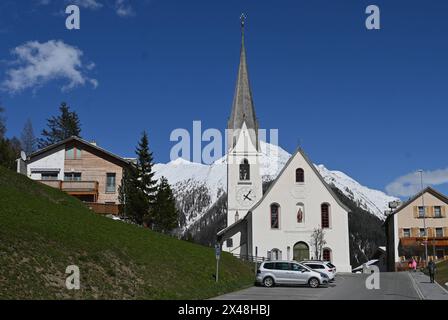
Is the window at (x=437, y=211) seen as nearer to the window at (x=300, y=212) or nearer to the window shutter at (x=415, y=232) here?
the window shutter at (x=415, y=232)

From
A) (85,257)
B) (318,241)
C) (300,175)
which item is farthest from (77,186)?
(85,257)

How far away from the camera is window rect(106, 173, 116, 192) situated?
5419 cm

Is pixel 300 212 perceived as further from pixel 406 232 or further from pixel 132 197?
pixel 132 197

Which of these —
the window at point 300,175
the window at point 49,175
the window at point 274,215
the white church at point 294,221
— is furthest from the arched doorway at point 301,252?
the window at point 49,175

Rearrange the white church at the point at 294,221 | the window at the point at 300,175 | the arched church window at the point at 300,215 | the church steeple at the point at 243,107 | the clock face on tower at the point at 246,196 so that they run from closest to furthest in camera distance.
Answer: the white church at the point at 294,221 < the arched church window at the point at 300,215 < the window at the point at 300,175 < the clock face on tower at the point at 246,196 < the church steeple at the point at 243,107

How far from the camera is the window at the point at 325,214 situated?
61619mm

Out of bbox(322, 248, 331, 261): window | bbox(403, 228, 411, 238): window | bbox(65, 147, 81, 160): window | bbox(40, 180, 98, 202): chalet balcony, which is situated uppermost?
bbox(65, 147, 81, 160): window

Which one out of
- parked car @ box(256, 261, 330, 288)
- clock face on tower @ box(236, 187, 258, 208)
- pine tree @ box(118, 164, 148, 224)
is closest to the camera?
parked car @ box(256, 261, 330, 288)

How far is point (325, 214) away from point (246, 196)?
12658mm

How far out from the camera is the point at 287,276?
108ft

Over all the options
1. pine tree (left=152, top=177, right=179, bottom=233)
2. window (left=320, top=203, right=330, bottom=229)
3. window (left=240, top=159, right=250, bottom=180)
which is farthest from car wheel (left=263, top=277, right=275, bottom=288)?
window (left=240, top=159, right=250, bottom=180)

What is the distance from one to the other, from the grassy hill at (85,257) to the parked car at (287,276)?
1318 mm

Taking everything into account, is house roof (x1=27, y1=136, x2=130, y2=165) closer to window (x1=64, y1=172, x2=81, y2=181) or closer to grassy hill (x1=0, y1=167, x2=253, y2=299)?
window (x1=64, y1=172, x2=81, y2=181)

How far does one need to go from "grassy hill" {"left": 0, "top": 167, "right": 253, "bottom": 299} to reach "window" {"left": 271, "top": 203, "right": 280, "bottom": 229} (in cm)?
2898
